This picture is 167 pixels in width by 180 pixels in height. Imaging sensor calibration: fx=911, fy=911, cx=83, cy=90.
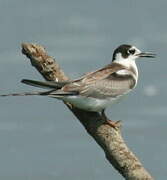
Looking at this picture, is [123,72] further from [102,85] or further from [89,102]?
[89,102]

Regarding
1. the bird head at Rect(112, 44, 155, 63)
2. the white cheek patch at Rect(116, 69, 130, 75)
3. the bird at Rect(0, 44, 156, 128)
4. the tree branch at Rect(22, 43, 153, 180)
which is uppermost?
the bird head at Rect(112, 44, 155, 63)

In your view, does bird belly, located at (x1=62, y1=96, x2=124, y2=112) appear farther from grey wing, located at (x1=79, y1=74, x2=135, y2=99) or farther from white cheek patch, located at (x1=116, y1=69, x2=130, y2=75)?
white cheek patch, located at (x1=116, y1=69, x2=130, y2=75)

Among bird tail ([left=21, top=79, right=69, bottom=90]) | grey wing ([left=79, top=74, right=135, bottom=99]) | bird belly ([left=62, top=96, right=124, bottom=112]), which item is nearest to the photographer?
bird tail ([left=21, top=79, right=69, bottom=90])

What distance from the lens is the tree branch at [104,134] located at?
695 centimetres

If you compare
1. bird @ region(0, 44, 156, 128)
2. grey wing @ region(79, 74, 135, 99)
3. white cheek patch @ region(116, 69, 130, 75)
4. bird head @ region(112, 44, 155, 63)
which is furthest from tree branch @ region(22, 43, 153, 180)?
bird head @ region(112, 44, 155, 63)

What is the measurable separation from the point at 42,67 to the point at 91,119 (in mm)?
653

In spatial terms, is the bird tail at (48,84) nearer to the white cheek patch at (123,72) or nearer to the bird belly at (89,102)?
the bird belly at (89,102)

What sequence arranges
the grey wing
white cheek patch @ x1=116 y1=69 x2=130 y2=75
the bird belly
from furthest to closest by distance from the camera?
white cheek patch @ x1=116 y1=69 x2=130 y2=75, the grey wing, the bird belly

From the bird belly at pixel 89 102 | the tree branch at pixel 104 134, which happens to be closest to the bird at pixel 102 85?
the bird belly at pixel 89 102

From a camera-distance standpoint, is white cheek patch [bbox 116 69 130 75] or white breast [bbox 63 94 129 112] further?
white cheek patch [bbox 116 69 130 75]

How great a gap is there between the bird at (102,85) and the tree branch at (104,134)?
0.53 ft

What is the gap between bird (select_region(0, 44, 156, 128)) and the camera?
889 cm

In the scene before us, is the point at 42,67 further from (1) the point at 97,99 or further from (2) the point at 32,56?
(1) the point at 97,99

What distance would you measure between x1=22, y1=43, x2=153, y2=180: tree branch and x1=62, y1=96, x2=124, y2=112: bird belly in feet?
0.48
